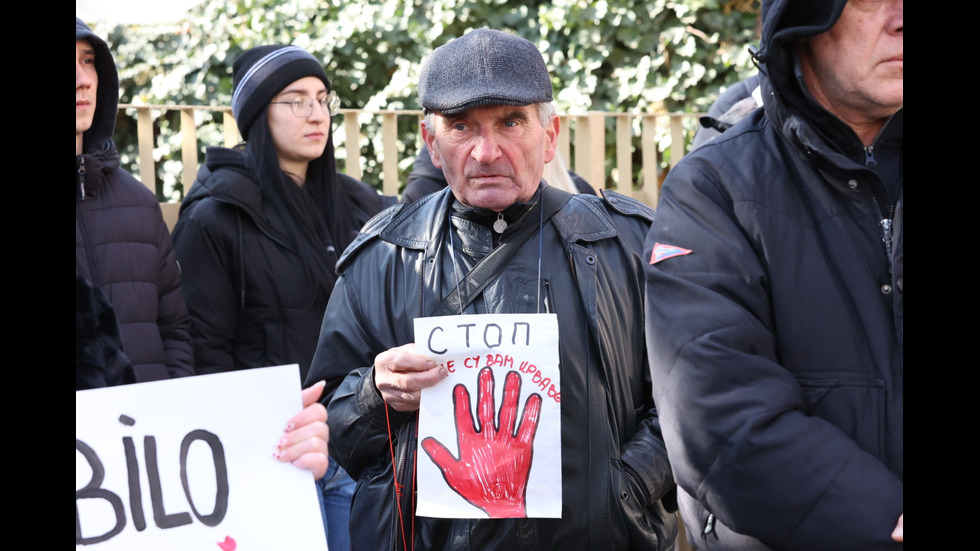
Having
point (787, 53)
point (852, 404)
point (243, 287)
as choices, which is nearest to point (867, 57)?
point (787, 53)

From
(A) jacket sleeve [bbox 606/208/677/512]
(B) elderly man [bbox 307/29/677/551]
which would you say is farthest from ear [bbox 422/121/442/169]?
(A) jacket sleeve [bbox 606/208/677/512]

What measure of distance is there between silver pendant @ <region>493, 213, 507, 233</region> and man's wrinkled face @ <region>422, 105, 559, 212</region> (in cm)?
2

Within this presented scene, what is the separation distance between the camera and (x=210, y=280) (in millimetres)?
4266

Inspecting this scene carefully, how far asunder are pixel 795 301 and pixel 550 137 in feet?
3.80

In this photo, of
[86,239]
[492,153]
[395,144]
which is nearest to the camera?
[492,153]

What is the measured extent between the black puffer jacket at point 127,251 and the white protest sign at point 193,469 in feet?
5.60

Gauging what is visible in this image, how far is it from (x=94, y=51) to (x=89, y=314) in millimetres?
2015

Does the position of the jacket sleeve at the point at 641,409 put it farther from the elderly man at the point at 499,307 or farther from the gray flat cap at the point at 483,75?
the gray flat cap at the point at 483,75

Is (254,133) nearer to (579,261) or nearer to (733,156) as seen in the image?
(579,261)

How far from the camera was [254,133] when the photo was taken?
179 inches

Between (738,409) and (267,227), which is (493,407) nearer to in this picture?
(738,409)

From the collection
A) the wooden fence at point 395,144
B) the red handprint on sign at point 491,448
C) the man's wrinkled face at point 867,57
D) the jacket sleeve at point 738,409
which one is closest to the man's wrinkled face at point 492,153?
the red handprint on sign at point 491,448

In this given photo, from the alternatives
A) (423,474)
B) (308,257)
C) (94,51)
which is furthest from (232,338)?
(423,474)
